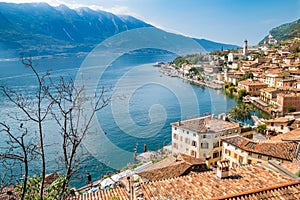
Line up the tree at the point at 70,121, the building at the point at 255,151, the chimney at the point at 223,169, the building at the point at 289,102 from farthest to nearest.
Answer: the building at the point at 289,102, the building at the point at 255,151, the chimney at the point at 223,169, the tree at the point at 70,121

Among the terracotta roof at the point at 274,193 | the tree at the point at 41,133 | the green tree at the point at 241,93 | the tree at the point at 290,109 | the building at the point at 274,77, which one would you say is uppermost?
the tree at the point at 41,133

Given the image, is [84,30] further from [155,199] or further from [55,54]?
[155,199]

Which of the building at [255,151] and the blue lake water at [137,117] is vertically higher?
the building at [255,151]

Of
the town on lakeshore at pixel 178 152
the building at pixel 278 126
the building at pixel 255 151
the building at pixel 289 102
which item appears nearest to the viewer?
Result: the town on lakeshore at pixel 178 152

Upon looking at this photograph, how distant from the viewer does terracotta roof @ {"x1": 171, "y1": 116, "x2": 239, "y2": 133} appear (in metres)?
14.5

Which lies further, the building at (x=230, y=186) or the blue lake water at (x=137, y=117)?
the blue lake water at (x=137, y=117)

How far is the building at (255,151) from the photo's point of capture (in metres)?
9.61

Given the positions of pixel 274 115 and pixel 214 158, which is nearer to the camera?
pixel 214 158

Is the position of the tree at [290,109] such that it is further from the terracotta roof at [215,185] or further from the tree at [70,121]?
the tree at [70,121]

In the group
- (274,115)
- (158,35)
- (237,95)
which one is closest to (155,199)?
(158,35)

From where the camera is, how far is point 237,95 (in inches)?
1485

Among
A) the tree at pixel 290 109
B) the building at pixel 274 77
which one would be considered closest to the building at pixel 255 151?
the tree at pixel 290 109

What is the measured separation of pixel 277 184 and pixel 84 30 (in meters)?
145

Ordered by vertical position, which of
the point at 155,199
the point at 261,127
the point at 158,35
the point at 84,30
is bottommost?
the point at 261,127
